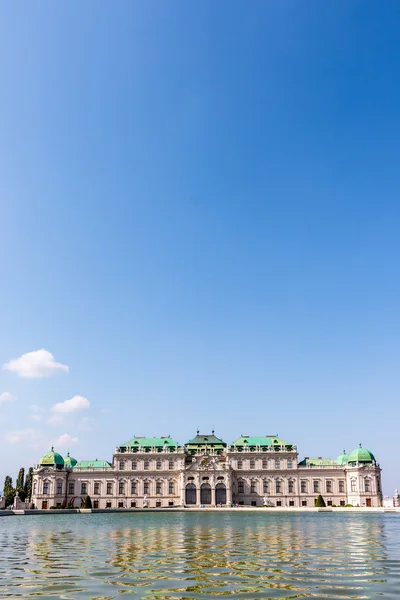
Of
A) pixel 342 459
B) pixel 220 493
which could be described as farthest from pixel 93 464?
pixel 342 459

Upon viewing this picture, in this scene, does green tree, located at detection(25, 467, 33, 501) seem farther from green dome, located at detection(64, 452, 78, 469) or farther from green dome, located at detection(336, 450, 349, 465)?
green dome, located at detection(336, 450, 349, 465)

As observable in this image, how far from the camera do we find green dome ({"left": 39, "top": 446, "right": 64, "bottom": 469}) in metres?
148

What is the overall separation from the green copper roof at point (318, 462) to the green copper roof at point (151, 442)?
3359cm

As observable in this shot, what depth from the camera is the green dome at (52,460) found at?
148 m

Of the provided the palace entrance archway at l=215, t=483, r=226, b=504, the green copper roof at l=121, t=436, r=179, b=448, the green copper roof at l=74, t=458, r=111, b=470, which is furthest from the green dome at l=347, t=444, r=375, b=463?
the green copper roof at l=74, t=458, r=111, b=470

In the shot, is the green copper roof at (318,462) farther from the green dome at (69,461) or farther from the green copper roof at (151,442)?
the green dome at (69,461)

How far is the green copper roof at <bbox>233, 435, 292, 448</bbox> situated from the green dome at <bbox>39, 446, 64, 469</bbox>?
150ft

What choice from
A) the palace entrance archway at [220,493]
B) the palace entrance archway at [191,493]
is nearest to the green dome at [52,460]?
the palace entrance archway at [191,493]

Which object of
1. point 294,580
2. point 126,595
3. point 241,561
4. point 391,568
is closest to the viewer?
point 126,595

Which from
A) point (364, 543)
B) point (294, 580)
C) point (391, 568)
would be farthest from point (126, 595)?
point (364, 543)

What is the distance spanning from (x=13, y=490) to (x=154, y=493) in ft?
114

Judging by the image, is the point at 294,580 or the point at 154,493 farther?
the point at 154,493

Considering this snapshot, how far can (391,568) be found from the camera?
832 inches

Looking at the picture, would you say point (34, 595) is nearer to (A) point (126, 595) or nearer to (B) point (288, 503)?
(A) point (126, 595)
